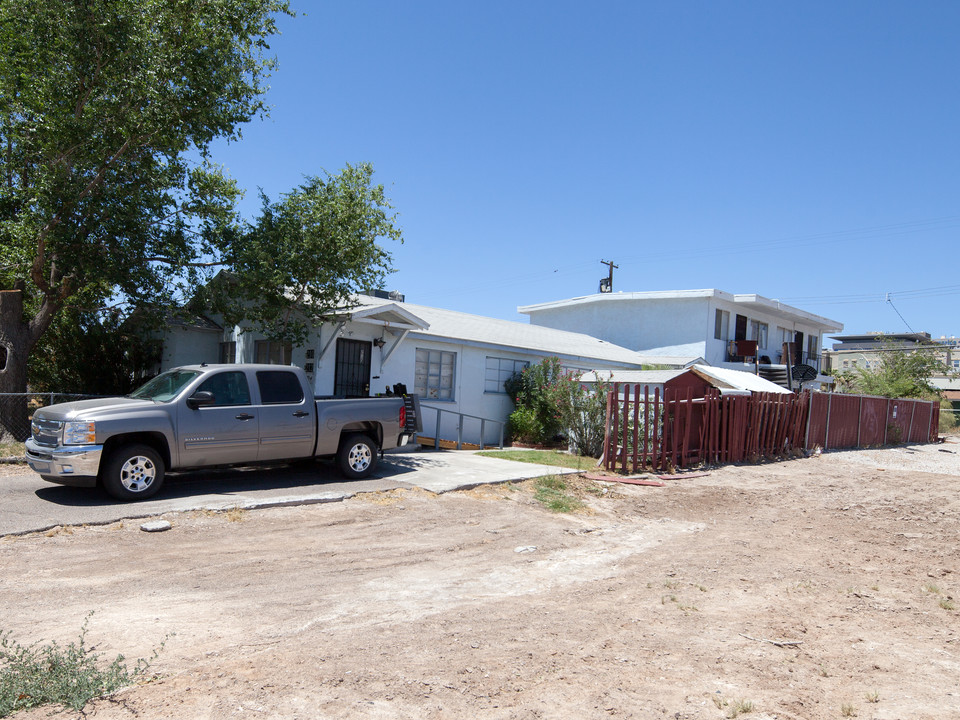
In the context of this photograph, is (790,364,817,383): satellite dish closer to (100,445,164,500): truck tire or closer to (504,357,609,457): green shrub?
(504,357,609,457): green shrub

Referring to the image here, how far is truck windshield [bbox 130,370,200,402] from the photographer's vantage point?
958 cm

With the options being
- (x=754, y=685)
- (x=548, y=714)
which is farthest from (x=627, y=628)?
(x=548, y=714)

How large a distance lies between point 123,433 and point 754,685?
7649 millimetres

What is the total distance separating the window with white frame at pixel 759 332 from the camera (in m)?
34.4

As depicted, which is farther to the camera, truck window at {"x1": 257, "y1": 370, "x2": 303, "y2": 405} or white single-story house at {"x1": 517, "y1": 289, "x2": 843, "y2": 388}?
white single-story house at {"x1": 517, "y1": 289, "x2": 843, "y2": 388}

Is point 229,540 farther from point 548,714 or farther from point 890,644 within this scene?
point 890,644

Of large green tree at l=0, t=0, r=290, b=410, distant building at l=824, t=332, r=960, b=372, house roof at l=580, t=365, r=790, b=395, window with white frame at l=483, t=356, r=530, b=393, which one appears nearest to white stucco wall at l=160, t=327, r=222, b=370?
large green tree at l=0, t=0, r=290, b=410

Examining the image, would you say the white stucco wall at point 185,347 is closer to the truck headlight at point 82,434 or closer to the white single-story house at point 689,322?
the truck headlight at point 82,434

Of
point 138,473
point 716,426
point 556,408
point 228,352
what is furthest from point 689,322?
point 138,473

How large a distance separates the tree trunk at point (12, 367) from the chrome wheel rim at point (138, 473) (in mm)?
5705

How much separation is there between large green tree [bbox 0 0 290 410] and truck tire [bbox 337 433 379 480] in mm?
5605

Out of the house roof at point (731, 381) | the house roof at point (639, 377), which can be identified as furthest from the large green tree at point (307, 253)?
the house roof at point (731, 381)

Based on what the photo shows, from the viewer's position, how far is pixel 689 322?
30859mm

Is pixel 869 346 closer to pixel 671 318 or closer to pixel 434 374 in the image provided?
pixel 671 318
